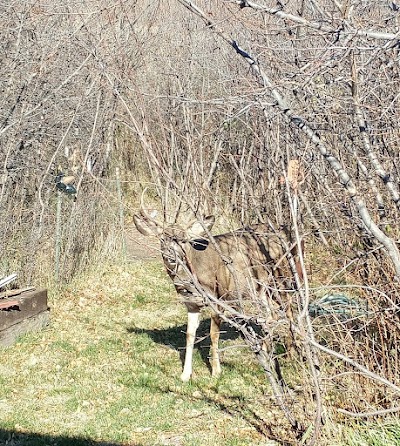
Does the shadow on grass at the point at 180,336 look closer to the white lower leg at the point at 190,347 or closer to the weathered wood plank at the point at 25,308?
the white lower leg at the point at 190,347

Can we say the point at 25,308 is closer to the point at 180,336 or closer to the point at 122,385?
the point at 180,336

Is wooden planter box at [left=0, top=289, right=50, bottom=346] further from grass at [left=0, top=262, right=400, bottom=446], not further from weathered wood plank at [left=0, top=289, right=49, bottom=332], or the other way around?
grass at [left=0, top=262, right=400, bottom=446]

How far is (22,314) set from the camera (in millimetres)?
9477

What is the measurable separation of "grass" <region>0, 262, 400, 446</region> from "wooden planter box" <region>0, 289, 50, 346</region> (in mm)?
146

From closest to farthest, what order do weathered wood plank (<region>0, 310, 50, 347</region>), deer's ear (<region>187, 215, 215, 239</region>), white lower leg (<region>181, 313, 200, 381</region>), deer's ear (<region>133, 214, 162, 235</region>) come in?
1. deer's ear (<region>187, 215, 215, 239</region>)
2. deer's ear (<region>133, 214, 162, 235</region>)
3. white lower leg (<region>181, 313, 200, 381</region>)
4. weathered wood plank (<region>0, 310, 50, 347</region>)

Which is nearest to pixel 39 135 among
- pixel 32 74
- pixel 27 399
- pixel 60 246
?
pixel 32 74

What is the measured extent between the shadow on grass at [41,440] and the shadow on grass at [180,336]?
2161 mm

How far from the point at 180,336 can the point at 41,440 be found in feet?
10.6

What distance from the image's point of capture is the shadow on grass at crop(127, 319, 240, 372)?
8820 mm

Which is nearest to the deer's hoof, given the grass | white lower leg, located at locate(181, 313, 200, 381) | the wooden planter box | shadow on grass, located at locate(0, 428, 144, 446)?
white lower leg, located at locate(181, 313, 200, 381)

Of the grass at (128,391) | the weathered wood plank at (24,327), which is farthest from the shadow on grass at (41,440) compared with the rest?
Result: the weathered wood plank at (24,327)

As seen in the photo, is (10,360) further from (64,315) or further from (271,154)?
(271,154)

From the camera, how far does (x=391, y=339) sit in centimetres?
584

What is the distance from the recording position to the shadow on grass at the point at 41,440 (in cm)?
646
